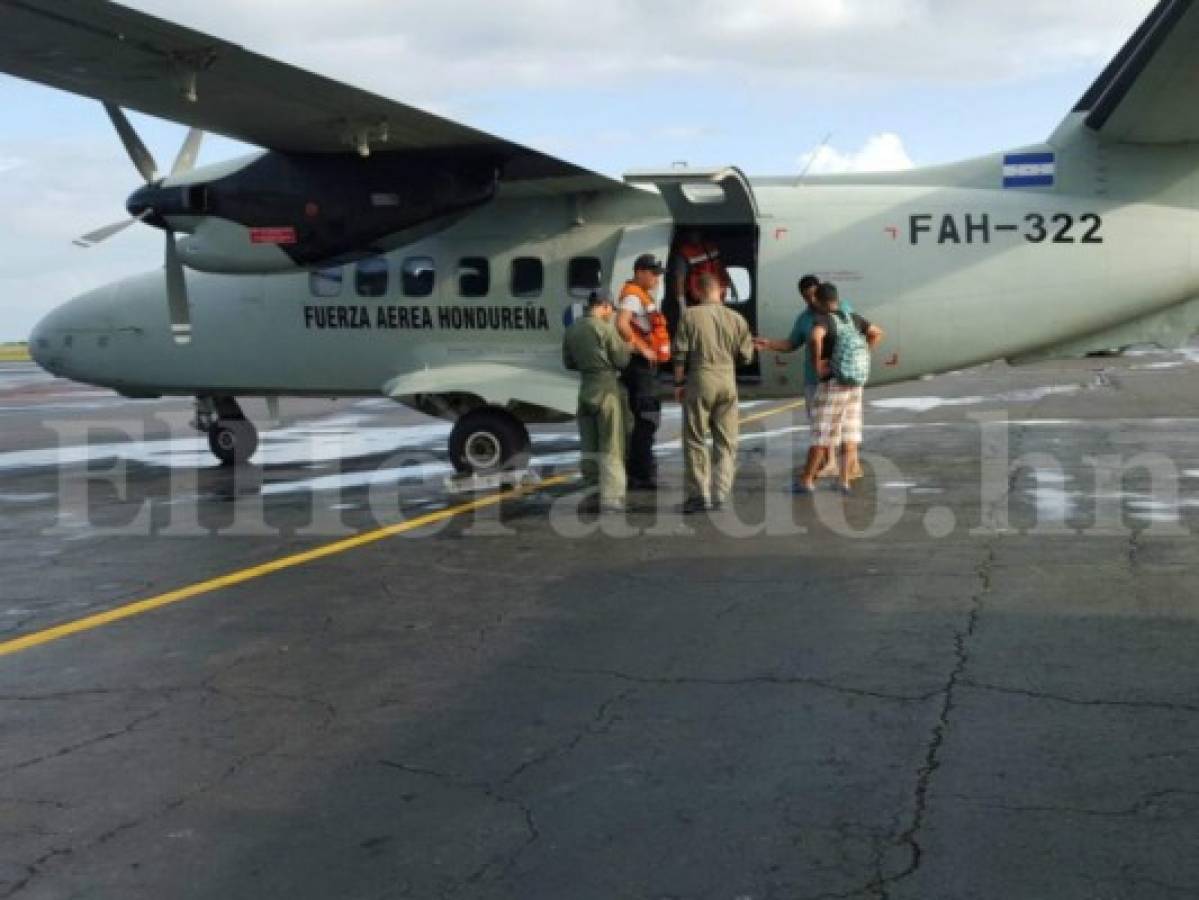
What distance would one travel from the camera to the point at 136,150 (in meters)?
13.5

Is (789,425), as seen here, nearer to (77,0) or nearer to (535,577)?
(535,577)

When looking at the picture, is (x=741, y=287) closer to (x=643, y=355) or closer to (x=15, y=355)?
(x=643, y=355)

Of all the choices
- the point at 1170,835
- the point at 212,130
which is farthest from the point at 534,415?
the point at 1170,835

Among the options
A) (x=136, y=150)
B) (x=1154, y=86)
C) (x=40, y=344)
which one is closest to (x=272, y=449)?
(x=40, y=344)

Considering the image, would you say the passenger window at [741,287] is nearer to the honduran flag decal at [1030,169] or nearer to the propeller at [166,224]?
the honduran flag decal at [1030,169]

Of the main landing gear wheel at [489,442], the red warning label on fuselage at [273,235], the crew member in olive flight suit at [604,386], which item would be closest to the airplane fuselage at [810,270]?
the main landing gear wheel at [489,442]

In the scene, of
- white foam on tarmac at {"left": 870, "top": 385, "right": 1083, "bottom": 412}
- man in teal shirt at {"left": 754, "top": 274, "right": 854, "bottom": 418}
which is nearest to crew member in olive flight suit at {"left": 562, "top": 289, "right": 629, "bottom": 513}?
man in teal shirt at {"left": 754, "top": 274, "right": 854, "bottom": 418}

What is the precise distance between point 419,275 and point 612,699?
30.5 feet

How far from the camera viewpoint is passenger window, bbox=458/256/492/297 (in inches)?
546

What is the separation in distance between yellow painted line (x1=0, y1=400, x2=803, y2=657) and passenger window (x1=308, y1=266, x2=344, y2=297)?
3.51 m

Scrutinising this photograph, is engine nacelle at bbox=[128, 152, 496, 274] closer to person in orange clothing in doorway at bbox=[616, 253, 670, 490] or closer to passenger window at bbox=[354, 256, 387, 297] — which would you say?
passenger window at bbox=[354, 256, 387, 297]

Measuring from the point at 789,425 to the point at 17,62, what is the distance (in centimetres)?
1303

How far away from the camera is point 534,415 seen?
1359 centimetres

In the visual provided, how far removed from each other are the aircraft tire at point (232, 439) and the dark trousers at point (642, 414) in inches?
227
